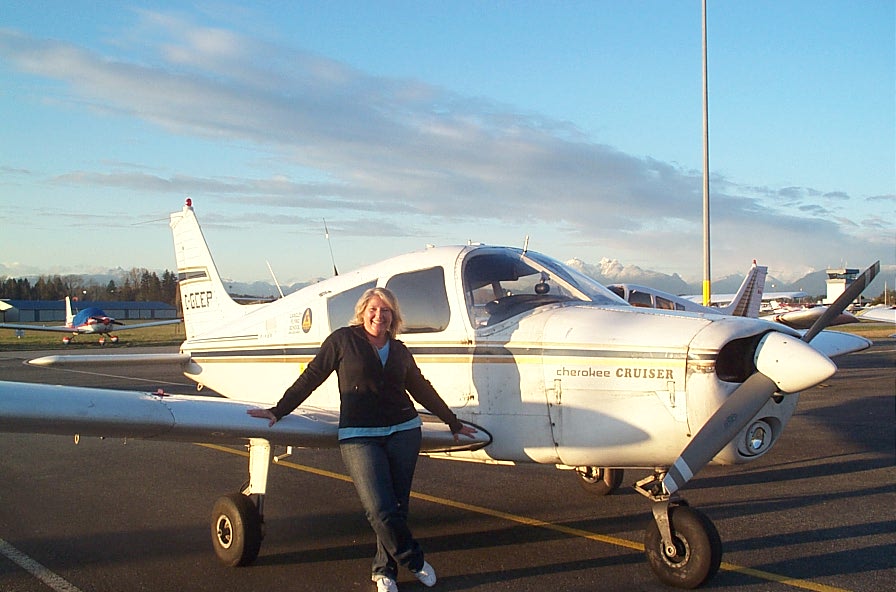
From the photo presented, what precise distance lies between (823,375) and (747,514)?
2.56 metres

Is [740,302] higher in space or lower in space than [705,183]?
lower

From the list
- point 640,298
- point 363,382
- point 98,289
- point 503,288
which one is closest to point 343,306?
point 503,288

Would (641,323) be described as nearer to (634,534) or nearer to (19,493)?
(634,534)

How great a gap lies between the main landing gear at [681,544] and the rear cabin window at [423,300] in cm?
204

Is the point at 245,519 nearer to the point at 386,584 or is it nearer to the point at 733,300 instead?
the point at 386,584

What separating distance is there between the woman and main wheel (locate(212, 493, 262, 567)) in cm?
80

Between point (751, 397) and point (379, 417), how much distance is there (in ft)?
7.28

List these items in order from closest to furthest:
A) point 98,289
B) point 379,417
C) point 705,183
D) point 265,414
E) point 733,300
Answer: point 379,417 → point 265,414 → point 705,183 → point 733,300 → point 98,289

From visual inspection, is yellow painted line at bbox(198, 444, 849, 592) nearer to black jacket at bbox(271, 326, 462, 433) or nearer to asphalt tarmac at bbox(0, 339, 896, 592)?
asphalt tarmac at bbox(0, 339, 896, 592)

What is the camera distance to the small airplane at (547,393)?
4379 millimetres

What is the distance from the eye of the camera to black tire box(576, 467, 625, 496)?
679cm

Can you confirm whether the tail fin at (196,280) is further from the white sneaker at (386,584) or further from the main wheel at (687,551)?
the main wheel at (687,551)

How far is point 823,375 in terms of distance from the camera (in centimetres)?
418

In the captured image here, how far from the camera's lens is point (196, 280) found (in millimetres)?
9453
